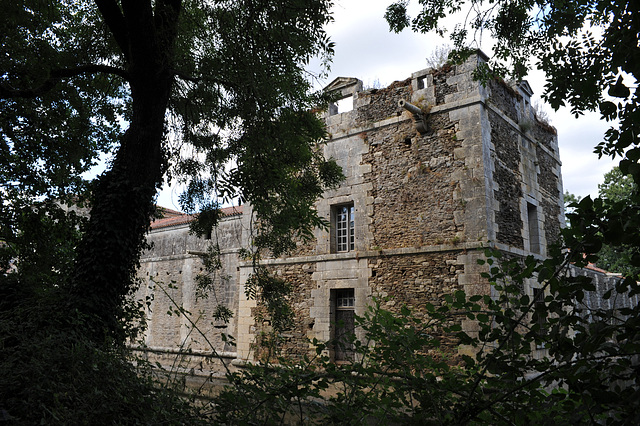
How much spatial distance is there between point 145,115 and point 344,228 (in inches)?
254

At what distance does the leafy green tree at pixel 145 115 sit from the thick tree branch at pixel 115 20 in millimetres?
17

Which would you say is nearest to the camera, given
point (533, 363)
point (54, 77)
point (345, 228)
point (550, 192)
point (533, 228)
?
point (533, 363)

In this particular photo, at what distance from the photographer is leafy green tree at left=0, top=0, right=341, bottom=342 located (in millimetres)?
5008

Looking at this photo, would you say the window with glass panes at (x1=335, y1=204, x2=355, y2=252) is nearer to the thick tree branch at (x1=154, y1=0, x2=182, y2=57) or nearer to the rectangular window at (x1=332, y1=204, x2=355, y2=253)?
the rectangular window at (x1=332, y1=204, x2=355, y2=253)

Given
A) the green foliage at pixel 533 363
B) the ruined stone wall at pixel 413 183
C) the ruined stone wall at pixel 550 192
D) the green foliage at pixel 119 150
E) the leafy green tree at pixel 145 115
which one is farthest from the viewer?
the ruined stone wall at pixel 550 192

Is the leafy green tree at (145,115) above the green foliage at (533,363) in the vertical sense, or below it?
above

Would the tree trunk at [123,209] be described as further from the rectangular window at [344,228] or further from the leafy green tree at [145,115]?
the rectangular window at [344,228]

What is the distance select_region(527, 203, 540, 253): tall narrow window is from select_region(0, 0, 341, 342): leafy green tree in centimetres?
622

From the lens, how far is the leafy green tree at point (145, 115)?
5008 millimetres

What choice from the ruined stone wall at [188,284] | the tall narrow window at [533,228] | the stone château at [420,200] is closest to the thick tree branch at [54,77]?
the stone château at [420,200]

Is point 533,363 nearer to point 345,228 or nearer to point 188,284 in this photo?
point 345,228

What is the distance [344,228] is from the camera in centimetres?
1095

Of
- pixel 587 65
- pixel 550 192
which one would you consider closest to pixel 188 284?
pixel 550 192

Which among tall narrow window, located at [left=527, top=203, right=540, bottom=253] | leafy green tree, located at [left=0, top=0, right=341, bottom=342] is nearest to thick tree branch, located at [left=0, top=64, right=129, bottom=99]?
leafy green tree, located at [left=0, top=0, right=341, bottom=342]
